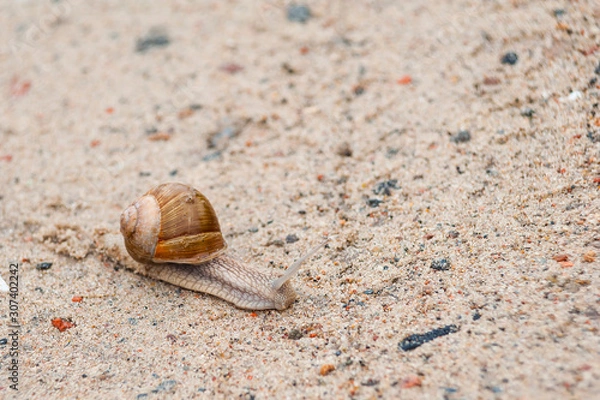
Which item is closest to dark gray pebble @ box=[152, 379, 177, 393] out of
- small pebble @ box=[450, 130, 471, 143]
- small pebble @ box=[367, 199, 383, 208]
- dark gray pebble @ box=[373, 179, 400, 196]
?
small pebble @ box=[367, 199, 383, 208]

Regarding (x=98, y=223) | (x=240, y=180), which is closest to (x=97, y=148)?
(x=98, y=223)

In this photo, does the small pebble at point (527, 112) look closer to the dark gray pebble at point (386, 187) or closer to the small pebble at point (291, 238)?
the dark gray pebble at point (386, 187)

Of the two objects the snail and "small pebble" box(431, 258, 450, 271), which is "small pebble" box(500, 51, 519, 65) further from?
the snail

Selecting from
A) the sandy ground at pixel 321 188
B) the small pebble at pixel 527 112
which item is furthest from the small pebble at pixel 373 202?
the small pebble at pixel 527 112

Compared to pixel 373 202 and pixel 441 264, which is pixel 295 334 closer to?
pixel 441 264

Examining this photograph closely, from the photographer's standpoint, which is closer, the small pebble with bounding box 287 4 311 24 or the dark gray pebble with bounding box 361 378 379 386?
the dark gray pebble with bounding box 361 378 379 386
